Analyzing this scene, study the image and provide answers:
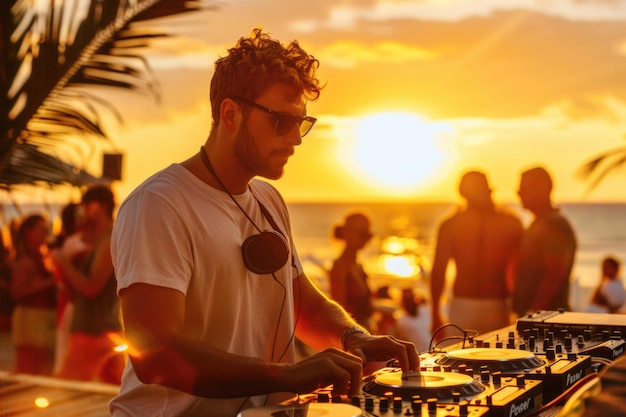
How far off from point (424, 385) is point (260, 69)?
94 cm

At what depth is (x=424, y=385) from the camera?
1.77m

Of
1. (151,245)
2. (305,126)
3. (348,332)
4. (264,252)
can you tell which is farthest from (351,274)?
(151,245)

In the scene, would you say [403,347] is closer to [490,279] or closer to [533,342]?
[533,342]

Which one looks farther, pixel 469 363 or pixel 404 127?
pixel 404 127

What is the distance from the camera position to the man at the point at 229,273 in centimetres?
196

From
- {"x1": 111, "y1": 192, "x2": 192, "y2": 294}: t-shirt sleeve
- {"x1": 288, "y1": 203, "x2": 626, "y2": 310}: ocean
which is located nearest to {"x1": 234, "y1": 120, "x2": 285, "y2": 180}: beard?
{"x1": 111, "y1": 192, "x2": 192, "y2": 294}: t-shirt sleeve

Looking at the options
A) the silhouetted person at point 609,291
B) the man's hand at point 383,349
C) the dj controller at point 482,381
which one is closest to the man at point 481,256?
the dj controller at point 482,381

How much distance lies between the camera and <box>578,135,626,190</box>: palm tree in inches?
178

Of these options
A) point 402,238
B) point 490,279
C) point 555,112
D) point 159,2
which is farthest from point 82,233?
point 402,238

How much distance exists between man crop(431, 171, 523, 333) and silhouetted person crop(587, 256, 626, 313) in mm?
5278

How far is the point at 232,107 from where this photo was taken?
2336 mm

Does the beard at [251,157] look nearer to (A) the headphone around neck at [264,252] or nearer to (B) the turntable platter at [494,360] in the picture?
(A) the headphone around neck at [264,252]

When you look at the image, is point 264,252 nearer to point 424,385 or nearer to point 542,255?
point 424,385

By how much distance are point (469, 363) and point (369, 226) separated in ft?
13.5
